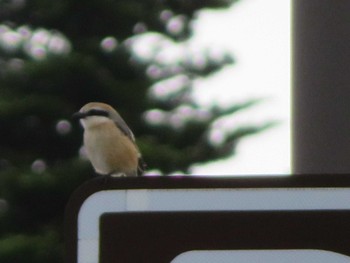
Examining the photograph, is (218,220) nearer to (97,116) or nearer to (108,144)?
(108,144)

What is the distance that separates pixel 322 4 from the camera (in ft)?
8.09

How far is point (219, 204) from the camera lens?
2225 mm

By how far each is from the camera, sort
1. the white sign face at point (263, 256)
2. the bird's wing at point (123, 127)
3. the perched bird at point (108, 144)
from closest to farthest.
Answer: the white sign face at point (263, 256) < the perched bird at point (108, 144) < the bird's wing at point (123, 127)

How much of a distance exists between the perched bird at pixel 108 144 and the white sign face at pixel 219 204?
15.9 feet

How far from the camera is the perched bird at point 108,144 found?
730 centimetres

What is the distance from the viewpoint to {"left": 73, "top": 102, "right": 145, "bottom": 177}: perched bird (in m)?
7.30

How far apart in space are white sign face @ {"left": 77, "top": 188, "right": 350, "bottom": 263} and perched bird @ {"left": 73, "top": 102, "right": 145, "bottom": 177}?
4835 millimetres

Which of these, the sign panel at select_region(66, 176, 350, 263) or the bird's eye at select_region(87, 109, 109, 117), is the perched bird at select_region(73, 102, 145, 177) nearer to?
the bird's eye at select_region(87, 109, 109, 117)

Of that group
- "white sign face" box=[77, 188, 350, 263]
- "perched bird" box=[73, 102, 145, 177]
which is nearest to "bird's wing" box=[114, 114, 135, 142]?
"perched bird" box=[73, 102, 145, 177]

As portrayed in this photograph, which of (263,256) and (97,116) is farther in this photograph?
(97,116)

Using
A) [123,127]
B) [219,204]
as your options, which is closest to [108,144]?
[123,127]

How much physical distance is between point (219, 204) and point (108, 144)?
526 centimetres

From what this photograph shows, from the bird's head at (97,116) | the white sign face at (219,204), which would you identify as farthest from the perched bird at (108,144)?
the white sign face at (219,204)

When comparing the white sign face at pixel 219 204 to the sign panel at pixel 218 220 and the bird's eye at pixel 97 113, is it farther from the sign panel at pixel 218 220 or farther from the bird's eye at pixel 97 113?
the bird's eye at pixel 97 113
